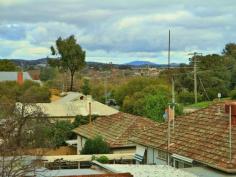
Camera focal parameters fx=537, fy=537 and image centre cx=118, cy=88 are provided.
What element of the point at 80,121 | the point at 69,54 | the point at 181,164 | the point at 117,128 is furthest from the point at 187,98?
the point at 181,164

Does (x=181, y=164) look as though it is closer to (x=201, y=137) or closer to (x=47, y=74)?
(x=201, y=137)

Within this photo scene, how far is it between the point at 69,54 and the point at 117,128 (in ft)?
138

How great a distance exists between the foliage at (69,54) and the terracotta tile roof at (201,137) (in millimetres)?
52626

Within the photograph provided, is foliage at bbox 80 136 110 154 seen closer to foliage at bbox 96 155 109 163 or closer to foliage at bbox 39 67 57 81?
foliage at bbox 96 155 109 163

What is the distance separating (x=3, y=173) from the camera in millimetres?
17312

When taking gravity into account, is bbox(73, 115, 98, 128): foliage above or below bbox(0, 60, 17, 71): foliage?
below

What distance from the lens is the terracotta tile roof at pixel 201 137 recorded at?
21641 millimetres

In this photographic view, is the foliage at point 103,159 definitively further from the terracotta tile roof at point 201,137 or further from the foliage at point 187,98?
the foliage at point 187,98

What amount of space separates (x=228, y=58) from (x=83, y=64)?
26.4m

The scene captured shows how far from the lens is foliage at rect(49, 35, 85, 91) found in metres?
80.4

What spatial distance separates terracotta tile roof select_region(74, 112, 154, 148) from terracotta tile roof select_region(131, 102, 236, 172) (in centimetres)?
764

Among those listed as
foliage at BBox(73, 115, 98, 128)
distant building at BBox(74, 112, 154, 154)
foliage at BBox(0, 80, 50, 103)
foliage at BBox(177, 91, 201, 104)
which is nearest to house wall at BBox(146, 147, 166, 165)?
distant building at BBox(74, 112, 154, 154)

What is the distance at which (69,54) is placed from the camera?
80.1 metres

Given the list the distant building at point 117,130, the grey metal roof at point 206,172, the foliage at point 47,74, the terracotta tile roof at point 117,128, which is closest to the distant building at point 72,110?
the terracotta tile roof at point 117,128
